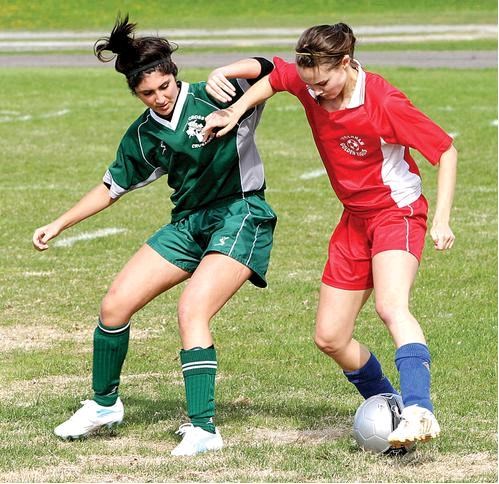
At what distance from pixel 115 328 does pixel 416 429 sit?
1.67 meters

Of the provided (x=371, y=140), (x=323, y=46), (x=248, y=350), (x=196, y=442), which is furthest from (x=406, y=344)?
(x=248, y=350)

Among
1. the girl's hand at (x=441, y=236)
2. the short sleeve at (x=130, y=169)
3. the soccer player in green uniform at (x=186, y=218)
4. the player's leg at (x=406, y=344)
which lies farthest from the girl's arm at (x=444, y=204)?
the short sleeve at (x=130, y=169)

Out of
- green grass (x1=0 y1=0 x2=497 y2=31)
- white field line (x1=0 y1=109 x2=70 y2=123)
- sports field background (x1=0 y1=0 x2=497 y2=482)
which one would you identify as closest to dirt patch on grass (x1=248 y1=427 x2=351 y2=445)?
sports field background (x1=0 y1=0 x2=497 y2=482)

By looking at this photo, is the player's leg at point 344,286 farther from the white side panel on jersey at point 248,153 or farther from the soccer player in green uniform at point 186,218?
the white side panel on jersey at point 248,153

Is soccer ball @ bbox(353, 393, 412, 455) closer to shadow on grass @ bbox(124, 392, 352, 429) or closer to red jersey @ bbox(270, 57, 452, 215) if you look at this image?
shadow on grass @ bbox(124, 392, 352, 429)

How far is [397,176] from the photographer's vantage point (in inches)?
222

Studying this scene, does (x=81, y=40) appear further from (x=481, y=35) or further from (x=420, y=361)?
(x=420, y=361)

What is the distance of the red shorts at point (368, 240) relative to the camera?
550 centimetres

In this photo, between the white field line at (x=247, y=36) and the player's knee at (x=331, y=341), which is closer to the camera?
the player's knee at (x=331, y=341)

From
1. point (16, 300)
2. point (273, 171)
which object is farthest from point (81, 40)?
point (16, 300)

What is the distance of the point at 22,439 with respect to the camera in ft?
19.3

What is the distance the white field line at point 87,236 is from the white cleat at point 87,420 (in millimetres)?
5150

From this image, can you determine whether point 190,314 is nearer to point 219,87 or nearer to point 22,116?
point 219,87

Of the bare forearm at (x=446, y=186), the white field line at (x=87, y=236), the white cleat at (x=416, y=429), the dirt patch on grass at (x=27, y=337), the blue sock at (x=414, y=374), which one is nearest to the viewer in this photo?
the white cleat at (x=416, y=429)
